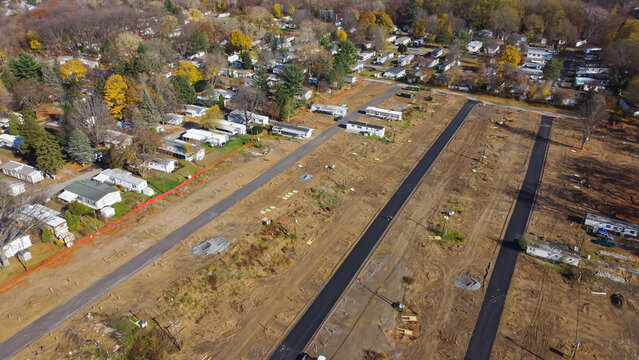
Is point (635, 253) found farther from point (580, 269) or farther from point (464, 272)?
point (464, 272)

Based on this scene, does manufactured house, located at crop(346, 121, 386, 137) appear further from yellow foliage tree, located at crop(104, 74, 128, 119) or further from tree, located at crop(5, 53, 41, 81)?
tree, located at crop(5, 53, 41, 81)

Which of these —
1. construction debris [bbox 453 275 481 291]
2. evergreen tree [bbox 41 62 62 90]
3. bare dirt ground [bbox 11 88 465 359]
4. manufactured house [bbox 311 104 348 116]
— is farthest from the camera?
evergreen tree [bbox 41 62 62 90]

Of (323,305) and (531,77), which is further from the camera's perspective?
(531,77)

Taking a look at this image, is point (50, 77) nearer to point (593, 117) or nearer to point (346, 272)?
point (346, 272)

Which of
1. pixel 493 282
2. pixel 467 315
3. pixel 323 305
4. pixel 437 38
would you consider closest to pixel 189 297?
pixel 323 305

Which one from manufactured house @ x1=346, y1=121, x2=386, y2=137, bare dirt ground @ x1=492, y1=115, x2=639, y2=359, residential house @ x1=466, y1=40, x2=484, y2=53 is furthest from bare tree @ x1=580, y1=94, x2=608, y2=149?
residential house @ x1=466, y1=40, x2=484, y2=53

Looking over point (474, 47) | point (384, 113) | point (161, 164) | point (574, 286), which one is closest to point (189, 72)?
point (161, 164)
